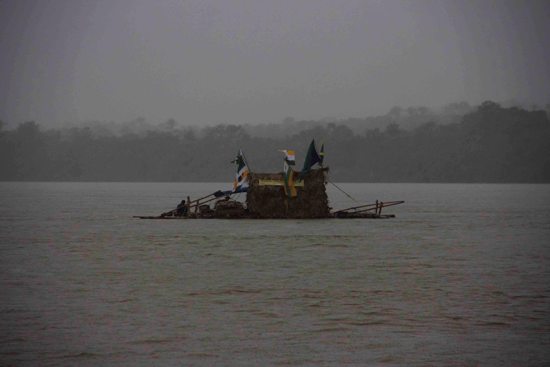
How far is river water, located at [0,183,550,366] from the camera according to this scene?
17.6 meters

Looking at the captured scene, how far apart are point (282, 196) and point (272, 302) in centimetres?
3051

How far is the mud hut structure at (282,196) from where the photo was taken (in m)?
54.0

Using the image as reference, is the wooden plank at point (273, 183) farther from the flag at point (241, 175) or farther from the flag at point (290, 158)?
the flag at point (241, 175)

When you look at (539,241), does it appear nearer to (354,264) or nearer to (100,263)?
(354,264)

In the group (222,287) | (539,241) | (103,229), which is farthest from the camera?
(103,229)

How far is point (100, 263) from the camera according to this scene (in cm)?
3503

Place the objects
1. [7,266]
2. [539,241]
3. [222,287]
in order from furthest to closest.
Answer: [539,241] < [7,266] < [222,287]

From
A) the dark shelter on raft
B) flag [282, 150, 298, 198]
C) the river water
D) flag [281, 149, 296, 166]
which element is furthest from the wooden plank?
the river water

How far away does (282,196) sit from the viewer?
179 ft

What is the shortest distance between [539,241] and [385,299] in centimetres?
2788

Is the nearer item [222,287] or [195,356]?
[195,356]

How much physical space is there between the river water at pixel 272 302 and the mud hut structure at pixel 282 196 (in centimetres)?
707

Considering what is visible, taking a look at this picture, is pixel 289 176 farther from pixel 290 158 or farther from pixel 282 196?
pixel 282 196

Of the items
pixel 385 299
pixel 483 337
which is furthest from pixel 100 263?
pixel 483 337
